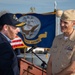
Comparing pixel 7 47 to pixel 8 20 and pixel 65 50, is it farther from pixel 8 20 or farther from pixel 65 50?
pixel 65 50

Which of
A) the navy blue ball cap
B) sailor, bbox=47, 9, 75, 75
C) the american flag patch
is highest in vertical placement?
the navy blue ball cap

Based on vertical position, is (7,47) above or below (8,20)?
below

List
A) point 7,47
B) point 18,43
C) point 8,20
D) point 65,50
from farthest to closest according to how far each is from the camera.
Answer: point 18,43
point 65,50
point 8,20
point 7,47

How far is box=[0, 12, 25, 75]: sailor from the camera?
2.27 metres

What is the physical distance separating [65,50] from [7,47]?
1.32 meters

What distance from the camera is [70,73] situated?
3.41 meters

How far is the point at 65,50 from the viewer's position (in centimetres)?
349

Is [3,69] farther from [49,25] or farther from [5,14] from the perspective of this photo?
[49,25]

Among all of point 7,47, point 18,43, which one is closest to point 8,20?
point 7,47

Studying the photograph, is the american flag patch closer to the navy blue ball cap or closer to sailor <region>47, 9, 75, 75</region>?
sailor <region>47, 9, 75, 75</region>

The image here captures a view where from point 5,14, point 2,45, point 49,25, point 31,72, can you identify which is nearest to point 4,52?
point 2,45

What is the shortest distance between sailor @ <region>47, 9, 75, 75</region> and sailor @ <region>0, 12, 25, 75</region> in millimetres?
1143

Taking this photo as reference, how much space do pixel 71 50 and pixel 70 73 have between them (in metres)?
0.27

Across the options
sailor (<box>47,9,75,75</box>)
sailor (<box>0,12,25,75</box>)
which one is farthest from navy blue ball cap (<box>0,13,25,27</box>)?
sailor (<box>47,9,75,75</box>)
